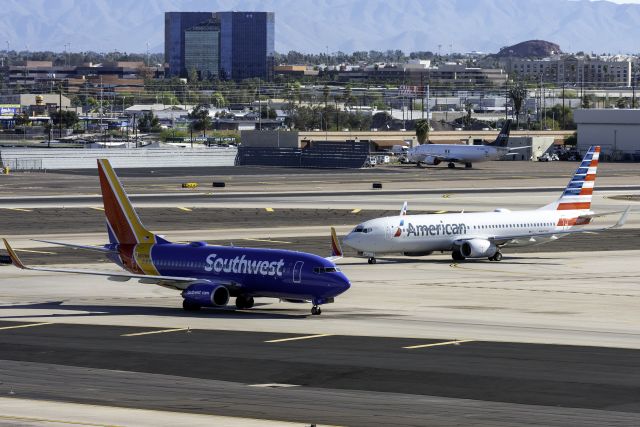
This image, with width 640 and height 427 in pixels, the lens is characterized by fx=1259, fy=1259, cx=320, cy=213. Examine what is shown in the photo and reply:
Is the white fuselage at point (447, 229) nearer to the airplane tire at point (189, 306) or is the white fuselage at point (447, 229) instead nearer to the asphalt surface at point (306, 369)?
the airplane tire at point (189, 306)

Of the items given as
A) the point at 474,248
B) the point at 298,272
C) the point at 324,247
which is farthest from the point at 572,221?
the point at 298,272

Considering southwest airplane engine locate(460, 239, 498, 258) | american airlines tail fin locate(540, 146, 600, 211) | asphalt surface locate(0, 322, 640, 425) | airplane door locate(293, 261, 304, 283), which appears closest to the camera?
asphalt surface locate(0, 322, 640, 425)

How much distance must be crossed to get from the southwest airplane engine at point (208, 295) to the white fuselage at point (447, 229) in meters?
21.9

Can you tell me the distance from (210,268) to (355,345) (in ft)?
41.0

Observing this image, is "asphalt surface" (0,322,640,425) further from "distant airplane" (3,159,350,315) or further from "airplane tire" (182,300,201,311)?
"airplane tire" (182,300,201,311)

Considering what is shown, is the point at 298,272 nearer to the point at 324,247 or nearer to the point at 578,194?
the point at 324,247

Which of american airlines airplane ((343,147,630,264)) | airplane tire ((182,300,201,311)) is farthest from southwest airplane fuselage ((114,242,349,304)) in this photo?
american airlines airplane ((343,147,630,264))

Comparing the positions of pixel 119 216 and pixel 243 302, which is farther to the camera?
pixel 119 216

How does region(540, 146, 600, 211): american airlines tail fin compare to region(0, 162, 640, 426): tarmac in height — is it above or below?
above

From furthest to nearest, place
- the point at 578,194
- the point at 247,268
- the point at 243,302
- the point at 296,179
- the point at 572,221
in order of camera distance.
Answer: the point at 296,179 < the point at 578,194 < the point at 572,221 < the point at 243,302 < the point at 247,268

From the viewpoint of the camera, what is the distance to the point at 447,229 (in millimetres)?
83000

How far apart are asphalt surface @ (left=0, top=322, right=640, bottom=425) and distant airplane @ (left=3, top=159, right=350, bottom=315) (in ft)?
16.2

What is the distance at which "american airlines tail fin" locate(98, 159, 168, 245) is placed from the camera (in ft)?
209

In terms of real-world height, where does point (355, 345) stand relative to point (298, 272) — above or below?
below
